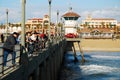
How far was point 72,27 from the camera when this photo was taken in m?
76.1

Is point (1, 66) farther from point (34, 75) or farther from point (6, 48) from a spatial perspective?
point (34, 75)

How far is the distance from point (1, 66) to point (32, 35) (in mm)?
10361

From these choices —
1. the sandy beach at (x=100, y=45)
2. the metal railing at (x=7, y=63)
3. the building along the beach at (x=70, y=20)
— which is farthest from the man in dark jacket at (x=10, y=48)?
the sandy beach at (x=100, y=45)

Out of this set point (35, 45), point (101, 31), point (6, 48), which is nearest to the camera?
point (6, 48)

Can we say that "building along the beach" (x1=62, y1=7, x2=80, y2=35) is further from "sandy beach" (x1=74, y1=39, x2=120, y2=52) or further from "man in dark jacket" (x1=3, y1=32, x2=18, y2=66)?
"man in dark jacket" (x1=3, y1=32, x2=18, y2=66)

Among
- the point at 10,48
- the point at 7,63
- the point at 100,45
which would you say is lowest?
the point at 100,45

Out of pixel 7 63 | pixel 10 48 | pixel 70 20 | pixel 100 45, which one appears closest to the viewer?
pixel 7 63

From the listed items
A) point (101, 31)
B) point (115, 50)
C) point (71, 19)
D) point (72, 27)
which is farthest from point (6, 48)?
point (101, 31)

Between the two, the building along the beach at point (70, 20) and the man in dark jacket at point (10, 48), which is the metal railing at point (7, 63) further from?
the building along the beach at point (70, 20)

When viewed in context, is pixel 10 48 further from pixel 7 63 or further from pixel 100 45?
pixel 100 45

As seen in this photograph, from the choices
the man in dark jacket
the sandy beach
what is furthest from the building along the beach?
the man in dark jacket

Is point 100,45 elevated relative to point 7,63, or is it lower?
lower

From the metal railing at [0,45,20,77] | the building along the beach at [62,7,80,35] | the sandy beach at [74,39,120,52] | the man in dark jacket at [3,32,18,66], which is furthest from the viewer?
the sandy beach at [74,39,120,52]

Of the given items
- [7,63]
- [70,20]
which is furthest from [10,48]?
[70,20]
